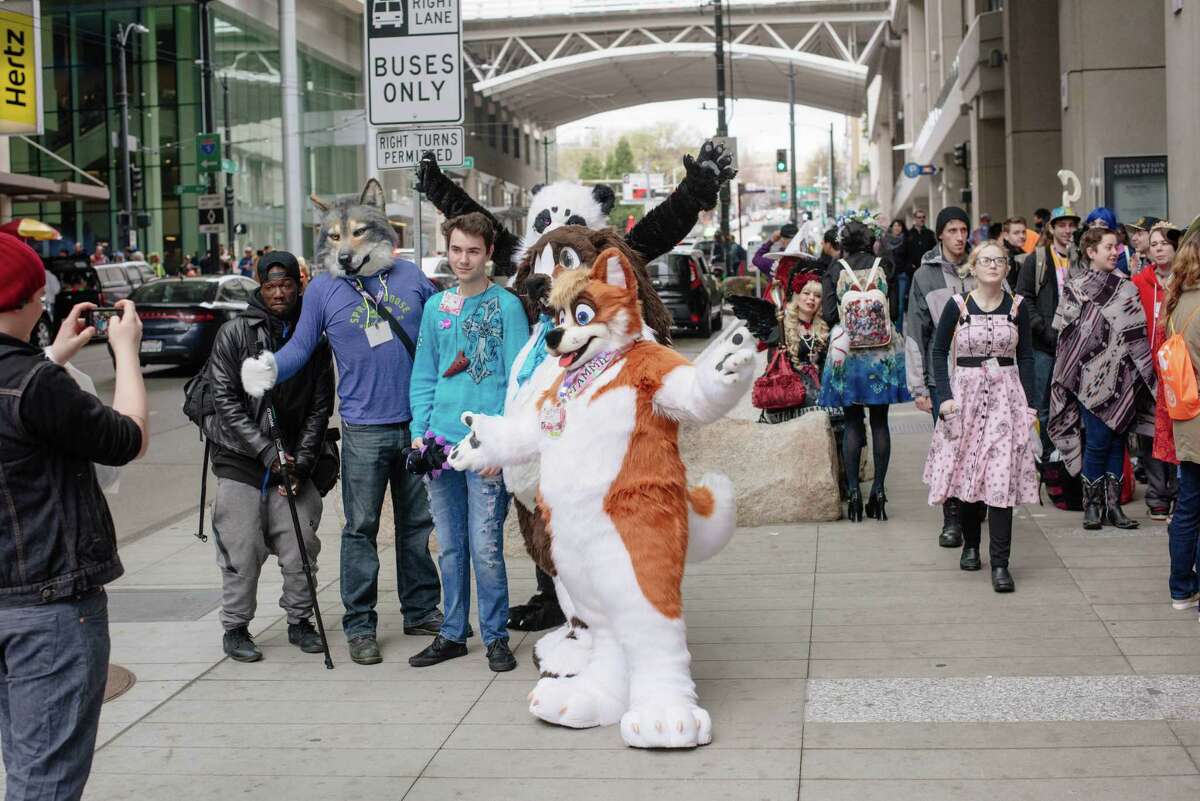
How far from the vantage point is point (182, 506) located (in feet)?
37.6

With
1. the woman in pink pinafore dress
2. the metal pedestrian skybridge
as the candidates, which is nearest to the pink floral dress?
the woman in pink pinafore dress

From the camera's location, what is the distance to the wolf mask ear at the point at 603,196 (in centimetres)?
684

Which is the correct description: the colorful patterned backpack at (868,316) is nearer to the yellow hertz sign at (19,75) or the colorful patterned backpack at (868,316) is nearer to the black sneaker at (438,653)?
the black sneaker at (438,653)

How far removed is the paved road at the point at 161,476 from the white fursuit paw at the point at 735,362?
604cm

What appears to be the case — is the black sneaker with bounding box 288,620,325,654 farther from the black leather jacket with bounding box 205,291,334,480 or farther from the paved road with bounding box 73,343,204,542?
the paved road with bounding box 73,343,204,542

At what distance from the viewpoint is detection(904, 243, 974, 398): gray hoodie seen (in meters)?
8.32

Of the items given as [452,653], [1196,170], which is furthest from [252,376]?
[1196,170]

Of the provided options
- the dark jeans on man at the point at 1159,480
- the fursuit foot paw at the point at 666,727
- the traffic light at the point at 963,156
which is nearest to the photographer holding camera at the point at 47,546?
the fursuit foot paw at the point at 666,727

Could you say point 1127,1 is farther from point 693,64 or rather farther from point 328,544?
point 693,64

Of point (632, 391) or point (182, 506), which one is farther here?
point (182, 506)

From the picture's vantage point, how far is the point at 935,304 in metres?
8.42

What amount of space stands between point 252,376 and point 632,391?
182 cm

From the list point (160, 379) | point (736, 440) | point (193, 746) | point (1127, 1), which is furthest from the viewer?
point (160, 379)

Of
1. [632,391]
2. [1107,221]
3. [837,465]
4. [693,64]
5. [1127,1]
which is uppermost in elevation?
[693,64]
